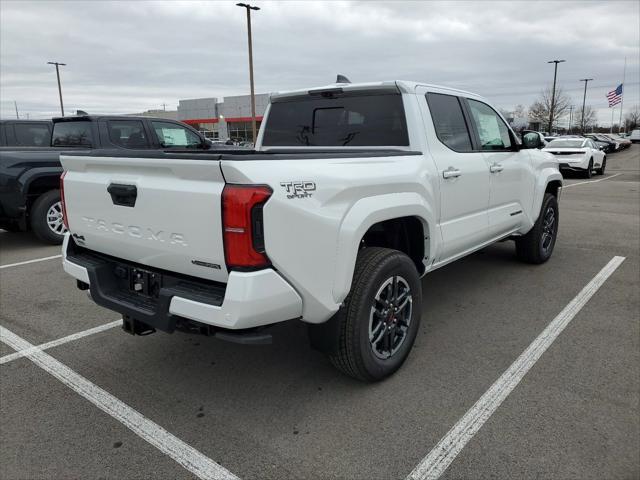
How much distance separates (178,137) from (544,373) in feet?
23.1

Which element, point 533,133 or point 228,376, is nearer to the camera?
point 228,376

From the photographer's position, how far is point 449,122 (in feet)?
13.2

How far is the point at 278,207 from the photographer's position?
2330 mm

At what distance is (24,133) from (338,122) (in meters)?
7.18

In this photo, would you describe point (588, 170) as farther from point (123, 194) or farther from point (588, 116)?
point (588, 116)

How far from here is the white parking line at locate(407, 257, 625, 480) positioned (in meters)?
2.44

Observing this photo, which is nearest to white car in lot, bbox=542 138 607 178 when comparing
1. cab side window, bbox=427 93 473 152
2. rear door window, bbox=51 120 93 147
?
cab side window, bbox=427 93 473 152

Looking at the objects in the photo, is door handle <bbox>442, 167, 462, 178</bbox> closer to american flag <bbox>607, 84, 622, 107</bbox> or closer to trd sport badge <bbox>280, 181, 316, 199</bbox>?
trd sport badge <bbox>280, 181, 316, 199</bbox>

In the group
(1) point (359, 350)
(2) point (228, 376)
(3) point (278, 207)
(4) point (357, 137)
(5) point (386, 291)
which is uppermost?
(4) point (357, 137)

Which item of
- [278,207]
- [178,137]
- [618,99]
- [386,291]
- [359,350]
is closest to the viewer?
[278,207]

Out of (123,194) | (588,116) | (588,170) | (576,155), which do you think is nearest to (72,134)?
(123,194)

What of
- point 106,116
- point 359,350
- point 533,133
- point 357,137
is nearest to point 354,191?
point 359,350

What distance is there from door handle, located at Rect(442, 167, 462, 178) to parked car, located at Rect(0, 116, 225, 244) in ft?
14.7

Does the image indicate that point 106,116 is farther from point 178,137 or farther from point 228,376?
point 228,376
